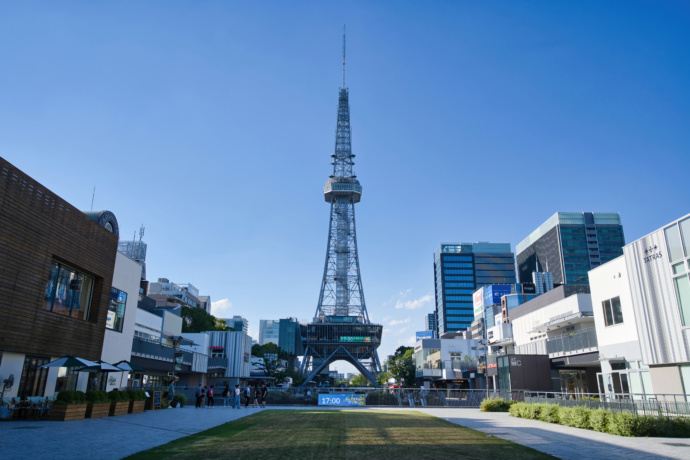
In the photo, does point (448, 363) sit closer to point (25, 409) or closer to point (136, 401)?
point (136, 401)

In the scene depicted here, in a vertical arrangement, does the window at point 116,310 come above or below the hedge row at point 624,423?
above

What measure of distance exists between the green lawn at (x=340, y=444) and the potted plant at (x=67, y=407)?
6.93 m

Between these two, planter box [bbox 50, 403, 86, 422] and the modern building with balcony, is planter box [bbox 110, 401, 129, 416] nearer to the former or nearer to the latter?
planter box [bbox 50, 403, 86, 422]

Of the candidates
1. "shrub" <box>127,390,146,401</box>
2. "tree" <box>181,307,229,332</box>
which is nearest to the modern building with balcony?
"tree" <box>181,307,229,332</box>

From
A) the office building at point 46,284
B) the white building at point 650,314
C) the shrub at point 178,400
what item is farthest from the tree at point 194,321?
the white building at point 650,314

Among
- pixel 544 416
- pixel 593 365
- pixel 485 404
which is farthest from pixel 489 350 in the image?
pixel 544 416

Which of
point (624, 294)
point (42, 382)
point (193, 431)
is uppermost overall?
point (624, 294)

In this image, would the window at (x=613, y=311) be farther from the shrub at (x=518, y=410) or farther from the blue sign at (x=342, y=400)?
the blue sign at (x=342, y=400)

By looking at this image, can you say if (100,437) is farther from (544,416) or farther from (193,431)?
(544,416)

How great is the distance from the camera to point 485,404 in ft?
105

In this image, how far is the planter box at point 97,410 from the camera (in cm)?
2273

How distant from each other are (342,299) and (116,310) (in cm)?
10226

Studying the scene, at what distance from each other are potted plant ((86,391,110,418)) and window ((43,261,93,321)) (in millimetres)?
5579

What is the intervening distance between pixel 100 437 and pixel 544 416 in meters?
18.8
